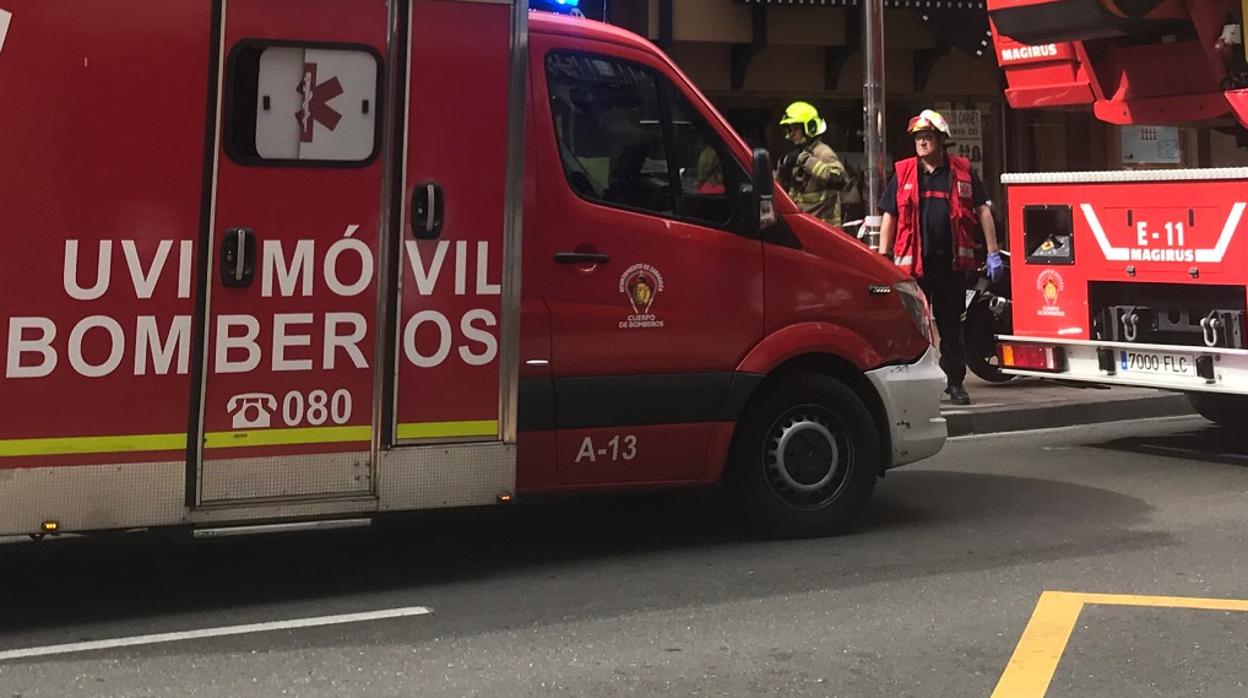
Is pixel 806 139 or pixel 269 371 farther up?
pixel 806 139

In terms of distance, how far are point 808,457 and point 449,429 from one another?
177 cm

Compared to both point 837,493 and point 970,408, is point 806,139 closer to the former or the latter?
point 970,408

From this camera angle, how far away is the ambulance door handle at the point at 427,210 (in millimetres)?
5527

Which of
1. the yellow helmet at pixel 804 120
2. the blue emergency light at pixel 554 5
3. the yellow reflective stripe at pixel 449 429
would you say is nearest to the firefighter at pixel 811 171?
the yellow helmet at pixel 804 120

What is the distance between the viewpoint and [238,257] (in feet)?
17.2

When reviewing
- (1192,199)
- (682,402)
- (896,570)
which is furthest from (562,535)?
(1192,199)

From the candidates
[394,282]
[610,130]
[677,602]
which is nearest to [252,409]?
[394,282]

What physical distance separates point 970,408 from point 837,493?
382 cm

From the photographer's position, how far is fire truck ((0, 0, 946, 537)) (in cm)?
501

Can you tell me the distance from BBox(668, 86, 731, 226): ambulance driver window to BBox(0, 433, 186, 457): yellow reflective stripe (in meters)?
2.38

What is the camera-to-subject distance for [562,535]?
676cm

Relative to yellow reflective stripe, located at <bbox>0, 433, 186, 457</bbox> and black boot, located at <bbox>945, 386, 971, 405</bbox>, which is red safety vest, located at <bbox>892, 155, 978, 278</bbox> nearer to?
black boot, located at <bbox>945, 386, 971, 405</bbox>

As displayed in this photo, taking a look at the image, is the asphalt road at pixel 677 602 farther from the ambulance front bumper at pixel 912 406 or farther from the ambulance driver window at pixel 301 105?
the ambulance driver window at pixel 301 105

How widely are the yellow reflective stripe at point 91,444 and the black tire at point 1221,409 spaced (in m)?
7.15
